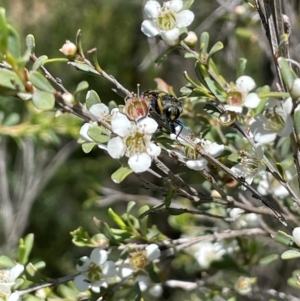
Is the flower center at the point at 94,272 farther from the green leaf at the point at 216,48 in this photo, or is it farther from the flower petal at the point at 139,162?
the green leaf at the point at 216,48

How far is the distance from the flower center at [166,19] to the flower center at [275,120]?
9.0 inches

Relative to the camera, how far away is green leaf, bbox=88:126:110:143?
574 mm

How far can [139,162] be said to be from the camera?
0.57 m

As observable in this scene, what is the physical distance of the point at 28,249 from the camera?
80 cm

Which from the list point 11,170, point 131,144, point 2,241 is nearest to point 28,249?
point 131,144

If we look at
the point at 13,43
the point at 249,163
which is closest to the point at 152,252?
the point at 249,163

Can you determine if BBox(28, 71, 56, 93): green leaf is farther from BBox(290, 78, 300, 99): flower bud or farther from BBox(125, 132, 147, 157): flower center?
BBox(290, 78, 300, 99): flower bud

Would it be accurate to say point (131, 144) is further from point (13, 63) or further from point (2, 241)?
point (2, 241)

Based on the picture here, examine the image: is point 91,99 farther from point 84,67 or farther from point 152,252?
point 152,252

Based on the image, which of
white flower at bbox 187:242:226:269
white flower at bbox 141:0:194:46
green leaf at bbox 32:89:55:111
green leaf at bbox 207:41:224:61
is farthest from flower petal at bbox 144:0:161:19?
white flower at bbox 187:242:226:269

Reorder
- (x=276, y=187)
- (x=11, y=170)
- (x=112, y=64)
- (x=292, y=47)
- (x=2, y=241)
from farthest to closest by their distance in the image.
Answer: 1. (x=112, y=64)
2. (x=11, y=170)
3. (x=2, y=241)
4. (x=292, y=47)
5. (x=276, y=187)

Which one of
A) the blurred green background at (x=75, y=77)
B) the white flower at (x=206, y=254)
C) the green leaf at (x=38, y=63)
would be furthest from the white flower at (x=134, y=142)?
the blurred green background at (x=75, y=77)

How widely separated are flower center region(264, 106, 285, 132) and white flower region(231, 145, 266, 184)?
77 millimetres

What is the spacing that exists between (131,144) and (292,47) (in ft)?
2.51
